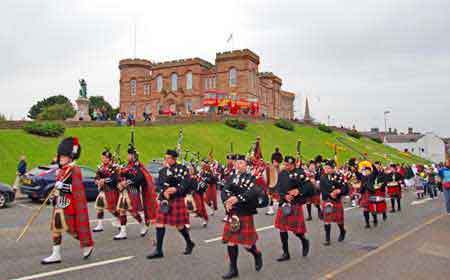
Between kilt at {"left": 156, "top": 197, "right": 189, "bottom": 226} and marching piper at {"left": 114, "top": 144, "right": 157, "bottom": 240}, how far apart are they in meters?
1.39

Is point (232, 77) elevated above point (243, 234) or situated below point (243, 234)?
above

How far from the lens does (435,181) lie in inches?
835

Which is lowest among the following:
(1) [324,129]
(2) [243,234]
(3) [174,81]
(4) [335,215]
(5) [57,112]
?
(4) [335,215]

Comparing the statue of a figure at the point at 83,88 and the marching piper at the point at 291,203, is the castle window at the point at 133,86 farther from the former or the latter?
the marching piper at the point at 291,203

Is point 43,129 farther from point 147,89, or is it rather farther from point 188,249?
point 147,89

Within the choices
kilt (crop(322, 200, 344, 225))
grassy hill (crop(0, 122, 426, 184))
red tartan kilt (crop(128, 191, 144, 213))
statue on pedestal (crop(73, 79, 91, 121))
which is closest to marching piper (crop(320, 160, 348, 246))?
kilt (crop(322, 200, 344, 225))

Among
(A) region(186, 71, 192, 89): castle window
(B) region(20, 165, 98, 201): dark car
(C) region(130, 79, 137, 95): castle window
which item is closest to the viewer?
(B) region(20, 165, 98, 201): dark car

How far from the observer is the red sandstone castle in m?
61.6

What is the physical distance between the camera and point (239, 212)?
19.7 ft

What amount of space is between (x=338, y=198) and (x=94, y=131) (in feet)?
79.1

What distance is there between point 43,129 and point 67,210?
68.3 ft

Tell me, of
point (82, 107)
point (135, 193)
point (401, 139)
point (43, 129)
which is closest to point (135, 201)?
point (135, 193)

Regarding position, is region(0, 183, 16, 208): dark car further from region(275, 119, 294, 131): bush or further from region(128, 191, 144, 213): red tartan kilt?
region(275, 119, 294, 131): bush

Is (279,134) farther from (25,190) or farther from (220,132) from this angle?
(25,190)
